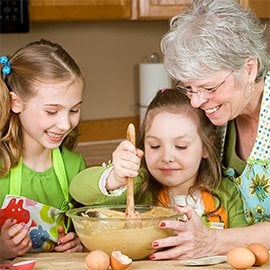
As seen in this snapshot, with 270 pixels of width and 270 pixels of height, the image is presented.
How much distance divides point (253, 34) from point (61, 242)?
0.72 m

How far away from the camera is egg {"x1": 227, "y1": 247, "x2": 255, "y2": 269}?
1.80 meters

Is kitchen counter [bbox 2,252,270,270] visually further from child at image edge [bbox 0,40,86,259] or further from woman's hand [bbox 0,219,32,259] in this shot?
child at image edge [bbox 0,40,86,259]

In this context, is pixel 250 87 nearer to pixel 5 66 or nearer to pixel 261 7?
pixel 5 66

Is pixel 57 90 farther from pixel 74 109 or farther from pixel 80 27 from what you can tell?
pixel 80 27

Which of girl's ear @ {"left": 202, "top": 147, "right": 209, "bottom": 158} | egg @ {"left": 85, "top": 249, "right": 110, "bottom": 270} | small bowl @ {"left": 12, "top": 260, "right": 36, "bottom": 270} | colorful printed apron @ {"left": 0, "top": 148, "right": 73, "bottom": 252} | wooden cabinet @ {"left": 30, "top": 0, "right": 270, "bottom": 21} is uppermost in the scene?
wooden cabinet @ {"left": 30, "top": 0, "right": 270, "bottom": 21}

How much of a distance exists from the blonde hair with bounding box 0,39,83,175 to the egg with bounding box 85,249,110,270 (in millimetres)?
533

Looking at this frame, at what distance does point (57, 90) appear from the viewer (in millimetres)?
2197

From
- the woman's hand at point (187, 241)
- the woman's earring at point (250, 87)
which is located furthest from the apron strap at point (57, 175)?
the woman's earring at point (250, 87)

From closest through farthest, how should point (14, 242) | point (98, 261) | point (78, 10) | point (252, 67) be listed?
point (98, 261)
point (14, 242)
point (252, 67)
point (78, 10)

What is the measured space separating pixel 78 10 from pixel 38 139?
140cm

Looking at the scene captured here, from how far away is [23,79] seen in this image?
225 centimetres

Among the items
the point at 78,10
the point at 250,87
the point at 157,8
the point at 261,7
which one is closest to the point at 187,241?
the point at 250,87

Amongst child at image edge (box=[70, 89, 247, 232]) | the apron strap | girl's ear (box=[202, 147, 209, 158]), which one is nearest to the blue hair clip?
the apron strap

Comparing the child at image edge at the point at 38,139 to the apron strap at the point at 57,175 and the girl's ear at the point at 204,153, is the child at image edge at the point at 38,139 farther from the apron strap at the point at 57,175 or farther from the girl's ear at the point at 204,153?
the girl's ear at the point at 204,153
